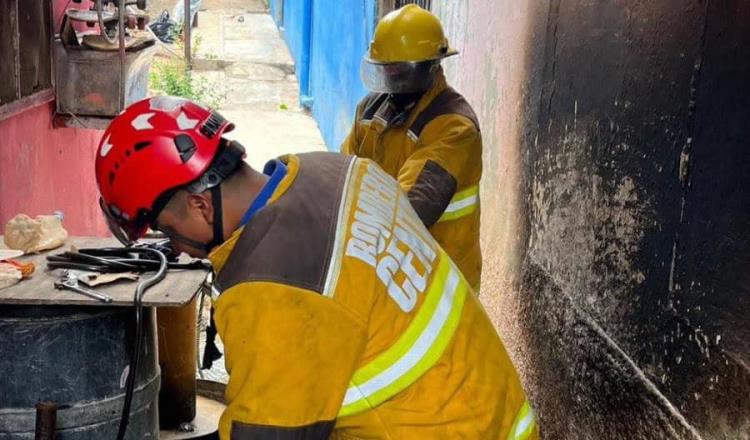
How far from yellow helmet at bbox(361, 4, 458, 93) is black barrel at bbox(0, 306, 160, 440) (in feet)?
6.02

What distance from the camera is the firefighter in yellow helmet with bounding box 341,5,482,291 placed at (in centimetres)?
353

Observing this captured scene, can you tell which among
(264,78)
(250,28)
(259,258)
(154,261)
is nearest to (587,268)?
(154,261)

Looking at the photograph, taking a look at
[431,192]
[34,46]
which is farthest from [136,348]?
[34,46]

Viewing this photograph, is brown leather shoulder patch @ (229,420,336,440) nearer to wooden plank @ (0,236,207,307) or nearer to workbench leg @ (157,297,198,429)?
wooden plank @ (0,236,207,307)

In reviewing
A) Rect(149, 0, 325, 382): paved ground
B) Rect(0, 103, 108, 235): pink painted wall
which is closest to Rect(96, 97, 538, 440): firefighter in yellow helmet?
Rect(0, 103, 108, 235): pink painted wall

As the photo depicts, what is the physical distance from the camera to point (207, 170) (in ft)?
5.98

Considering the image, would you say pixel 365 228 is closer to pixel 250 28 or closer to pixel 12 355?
pixel 12 355

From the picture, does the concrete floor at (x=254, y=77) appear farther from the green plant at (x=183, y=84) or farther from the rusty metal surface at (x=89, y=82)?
the rusty metal surface at (x=89, y=82)

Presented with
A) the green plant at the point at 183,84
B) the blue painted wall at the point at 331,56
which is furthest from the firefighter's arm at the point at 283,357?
the green plant at the point at 183,84

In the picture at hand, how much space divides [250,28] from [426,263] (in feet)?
72.1

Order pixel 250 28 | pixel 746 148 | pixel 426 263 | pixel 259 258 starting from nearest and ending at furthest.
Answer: pixel 259 258
pixel 426 263
pixel 746 148
pixel 250 28

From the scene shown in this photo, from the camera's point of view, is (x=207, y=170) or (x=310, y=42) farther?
(x=310, y=42)

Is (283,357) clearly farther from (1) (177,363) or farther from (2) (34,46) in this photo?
(2) (34,46)

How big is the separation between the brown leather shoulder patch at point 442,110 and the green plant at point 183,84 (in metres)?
10.1
